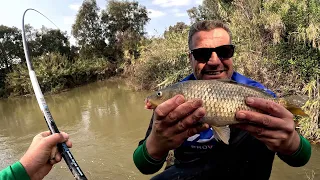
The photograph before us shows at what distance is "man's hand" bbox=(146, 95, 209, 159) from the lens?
5.02 ft

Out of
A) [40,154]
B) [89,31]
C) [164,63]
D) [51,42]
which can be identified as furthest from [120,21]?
[40,154]

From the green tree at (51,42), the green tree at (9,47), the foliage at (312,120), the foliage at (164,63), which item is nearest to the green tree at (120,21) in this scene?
the green tree at (51,42)

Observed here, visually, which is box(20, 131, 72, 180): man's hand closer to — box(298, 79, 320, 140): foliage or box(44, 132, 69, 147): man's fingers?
box(44, 132, 69, 147): man's fingers

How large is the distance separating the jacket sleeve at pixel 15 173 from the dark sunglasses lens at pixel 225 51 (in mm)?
1676

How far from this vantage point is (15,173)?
166cm

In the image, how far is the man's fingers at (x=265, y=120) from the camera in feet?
4.90

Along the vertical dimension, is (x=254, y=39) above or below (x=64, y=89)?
above

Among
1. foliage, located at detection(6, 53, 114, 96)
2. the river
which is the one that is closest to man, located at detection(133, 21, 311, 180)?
the river

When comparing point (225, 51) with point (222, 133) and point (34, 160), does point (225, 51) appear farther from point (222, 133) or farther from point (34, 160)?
point (34, 160)

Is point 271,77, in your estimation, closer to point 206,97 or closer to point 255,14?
point 255,14

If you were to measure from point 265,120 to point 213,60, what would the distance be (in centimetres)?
92

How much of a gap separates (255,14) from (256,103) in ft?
29.6

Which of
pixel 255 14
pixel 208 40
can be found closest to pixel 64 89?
pixel 255 14

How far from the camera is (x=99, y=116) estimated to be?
11727mm
